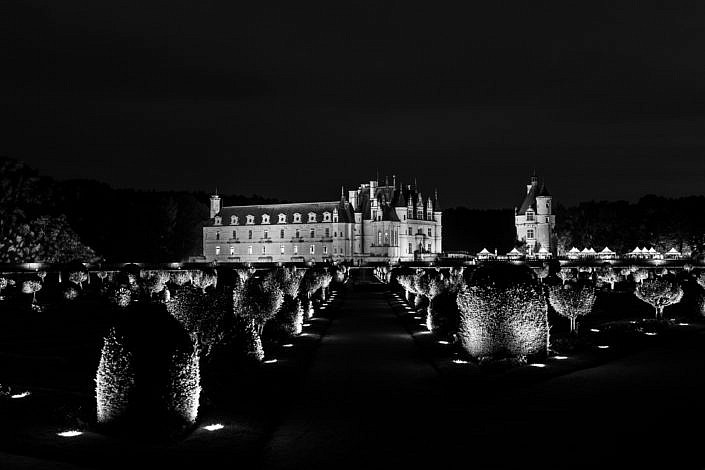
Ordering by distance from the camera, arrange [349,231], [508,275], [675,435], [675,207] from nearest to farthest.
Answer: [675,435], [508,275], [675,207], [349,231]

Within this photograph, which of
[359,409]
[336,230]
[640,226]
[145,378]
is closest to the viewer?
[145,378]

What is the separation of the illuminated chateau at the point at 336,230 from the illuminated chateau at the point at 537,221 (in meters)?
14.6

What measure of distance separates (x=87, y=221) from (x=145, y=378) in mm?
78901

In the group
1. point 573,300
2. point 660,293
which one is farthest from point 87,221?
point 573,300

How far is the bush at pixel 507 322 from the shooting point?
56.1 ft

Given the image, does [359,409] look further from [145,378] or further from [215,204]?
[215,204]

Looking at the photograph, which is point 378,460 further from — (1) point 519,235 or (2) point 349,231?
(1) point 519,235

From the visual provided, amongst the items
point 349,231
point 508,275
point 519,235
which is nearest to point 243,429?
point 508,275

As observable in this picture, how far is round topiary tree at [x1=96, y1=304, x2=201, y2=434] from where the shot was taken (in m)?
10.6

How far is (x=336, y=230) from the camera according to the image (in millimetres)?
106125

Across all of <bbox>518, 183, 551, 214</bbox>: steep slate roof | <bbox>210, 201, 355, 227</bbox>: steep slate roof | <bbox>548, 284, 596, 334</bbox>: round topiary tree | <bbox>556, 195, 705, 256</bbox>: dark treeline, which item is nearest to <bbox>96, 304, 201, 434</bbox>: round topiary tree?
<bbox>548, 284, 596, 334</bbox>: round topiary tree

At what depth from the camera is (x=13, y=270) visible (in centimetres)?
5369

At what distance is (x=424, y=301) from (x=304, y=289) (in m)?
7.26

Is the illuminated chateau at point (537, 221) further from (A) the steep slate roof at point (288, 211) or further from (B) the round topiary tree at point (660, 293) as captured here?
(B) the round topiary tree at point (660, 293)
